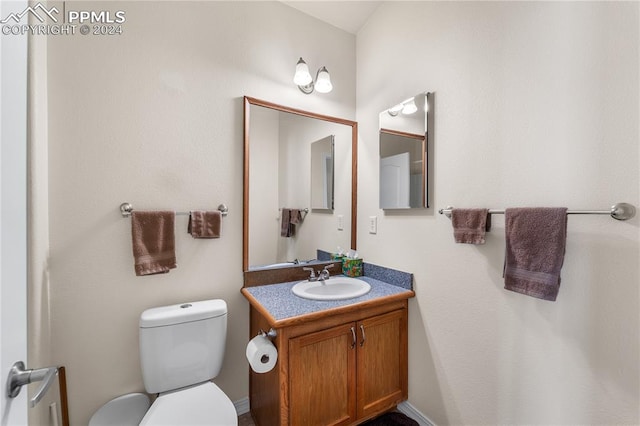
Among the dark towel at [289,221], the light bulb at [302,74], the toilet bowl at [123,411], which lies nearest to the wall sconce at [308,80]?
the light bulb at [302,74]

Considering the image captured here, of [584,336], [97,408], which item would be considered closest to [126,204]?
[97,408]

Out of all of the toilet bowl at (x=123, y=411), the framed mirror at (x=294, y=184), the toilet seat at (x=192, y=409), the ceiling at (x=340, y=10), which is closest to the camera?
the toilet seat at (x=192, y=409)

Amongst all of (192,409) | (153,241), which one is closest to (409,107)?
(153,241)

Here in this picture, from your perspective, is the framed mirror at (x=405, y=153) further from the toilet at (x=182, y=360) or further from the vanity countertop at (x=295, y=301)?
the toilet at (x=182, y=360)

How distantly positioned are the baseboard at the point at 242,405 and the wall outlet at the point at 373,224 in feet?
4.62

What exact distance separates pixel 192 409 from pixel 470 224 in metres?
1.56

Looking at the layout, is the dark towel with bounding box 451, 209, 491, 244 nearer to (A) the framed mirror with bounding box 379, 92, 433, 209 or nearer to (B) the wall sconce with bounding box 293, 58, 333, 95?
(A) the framed mirror with bounding box 379, 92, 433, 209

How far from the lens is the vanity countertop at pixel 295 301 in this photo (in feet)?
4.23

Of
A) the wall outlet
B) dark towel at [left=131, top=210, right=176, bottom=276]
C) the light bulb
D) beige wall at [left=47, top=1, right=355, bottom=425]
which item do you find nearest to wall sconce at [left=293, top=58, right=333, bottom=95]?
the light bulb

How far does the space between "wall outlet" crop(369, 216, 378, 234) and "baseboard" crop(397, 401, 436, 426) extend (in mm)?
1125

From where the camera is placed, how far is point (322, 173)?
207 cm

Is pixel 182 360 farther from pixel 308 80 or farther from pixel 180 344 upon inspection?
pixel 308 80

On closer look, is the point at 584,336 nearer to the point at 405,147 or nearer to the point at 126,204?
the point at 405,147

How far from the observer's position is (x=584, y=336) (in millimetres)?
998
